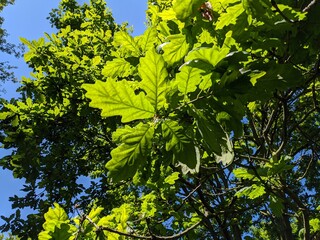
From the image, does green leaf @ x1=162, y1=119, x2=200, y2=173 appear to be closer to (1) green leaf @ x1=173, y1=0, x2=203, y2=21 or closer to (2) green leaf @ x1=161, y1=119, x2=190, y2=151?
(2) green leaf @ x1=161, y1=119, x2=190, y2=151

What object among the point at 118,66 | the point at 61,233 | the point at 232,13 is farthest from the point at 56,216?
the point at 232,13

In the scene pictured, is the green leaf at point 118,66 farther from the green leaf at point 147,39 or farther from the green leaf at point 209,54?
the green leaf at point 209,54

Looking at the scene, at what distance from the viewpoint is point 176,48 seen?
178 cm

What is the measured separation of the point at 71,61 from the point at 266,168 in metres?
4.35

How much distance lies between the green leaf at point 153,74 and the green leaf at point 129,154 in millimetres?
144

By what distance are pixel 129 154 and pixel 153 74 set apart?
0.33m

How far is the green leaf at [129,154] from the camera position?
1.32 metres

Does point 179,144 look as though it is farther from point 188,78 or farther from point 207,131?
point 188,78

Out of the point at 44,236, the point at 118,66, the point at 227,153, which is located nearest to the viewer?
the point at 227,153

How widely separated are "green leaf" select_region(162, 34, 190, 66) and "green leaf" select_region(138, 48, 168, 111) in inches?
17.7

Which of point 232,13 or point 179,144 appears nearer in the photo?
point 179,144

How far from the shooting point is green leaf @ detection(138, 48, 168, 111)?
50.9 inches

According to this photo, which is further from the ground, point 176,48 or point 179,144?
point 176,48

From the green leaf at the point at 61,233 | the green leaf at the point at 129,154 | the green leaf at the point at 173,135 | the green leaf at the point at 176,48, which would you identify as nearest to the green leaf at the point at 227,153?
the green leaf at the point at 173,135
